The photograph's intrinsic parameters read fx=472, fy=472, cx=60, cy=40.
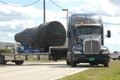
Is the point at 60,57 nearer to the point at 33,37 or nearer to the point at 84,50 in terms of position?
the point at 33,37

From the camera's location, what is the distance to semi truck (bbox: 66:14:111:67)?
3541 cm

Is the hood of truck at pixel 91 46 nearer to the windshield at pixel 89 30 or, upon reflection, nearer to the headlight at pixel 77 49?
the headlight at pixel 77 49

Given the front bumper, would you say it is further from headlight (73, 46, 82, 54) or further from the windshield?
the windshield

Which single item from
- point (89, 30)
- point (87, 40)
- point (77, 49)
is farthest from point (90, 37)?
point (77, 49)

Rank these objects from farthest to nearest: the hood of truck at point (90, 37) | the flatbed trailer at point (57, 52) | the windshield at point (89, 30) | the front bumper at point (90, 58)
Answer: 1. the flatbed trailer at point (57, 52)
2. the windshield at point (89, 30)
3. the hood of truck at point (90, 37)
4. the front bumper at point (90, 58)

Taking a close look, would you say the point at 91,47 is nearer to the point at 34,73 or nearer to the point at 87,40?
the point at 87,40

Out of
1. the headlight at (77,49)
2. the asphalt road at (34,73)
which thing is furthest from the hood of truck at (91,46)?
the asphalt road at (34,73)

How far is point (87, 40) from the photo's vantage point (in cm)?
3562

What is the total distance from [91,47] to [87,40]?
0.61 meters

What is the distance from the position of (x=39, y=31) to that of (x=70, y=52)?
742cm

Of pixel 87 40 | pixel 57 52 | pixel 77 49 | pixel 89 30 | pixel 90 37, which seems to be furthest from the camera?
pixel 57 52

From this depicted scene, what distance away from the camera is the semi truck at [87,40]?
35.4m

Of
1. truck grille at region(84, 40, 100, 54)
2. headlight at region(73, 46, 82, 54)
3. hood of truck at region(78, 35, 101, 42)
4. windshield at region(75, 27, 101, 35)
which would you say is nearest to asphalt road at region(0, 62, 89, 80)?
headlight at region(73, 46, 82, 54)

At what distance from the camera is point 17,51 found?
46.2m
